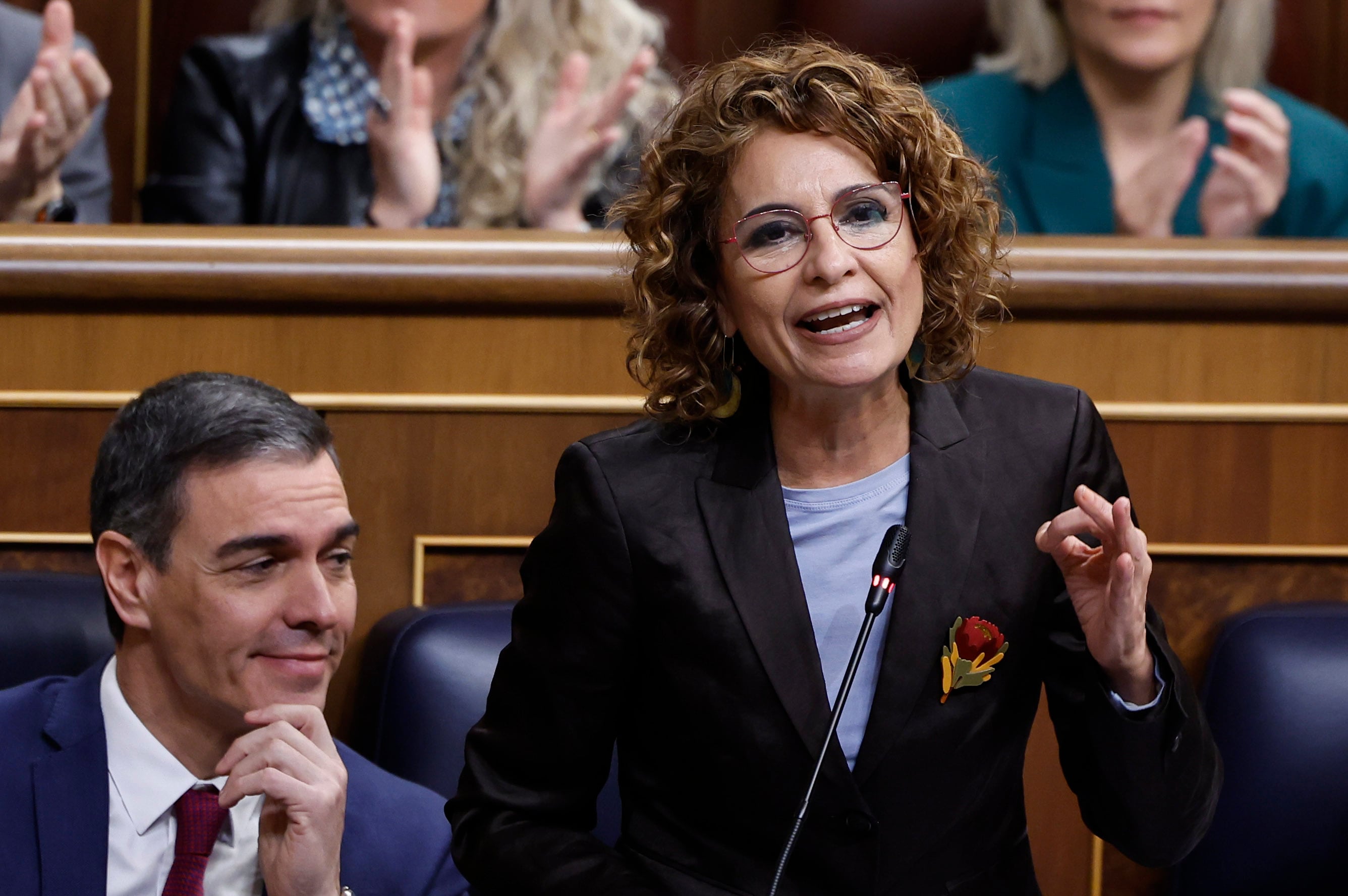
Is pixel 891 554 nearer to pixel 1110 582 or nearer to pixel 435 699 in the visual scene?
pixel 1110 582

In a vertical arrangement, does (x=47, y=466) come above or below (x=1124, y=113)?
below

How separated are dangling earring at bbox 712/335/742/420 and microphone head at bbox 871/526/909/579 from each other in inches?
6.1

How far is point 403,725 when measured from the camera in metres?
1.10

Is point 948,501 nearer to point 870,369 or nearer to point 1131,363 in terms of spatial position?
point 870,369

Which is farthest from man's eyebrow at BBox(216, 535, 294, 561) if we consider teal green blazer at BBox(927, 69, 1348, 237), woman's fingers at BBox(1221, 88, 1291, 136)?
woman's fingers at BBox(1221, 88, 1291, 136)

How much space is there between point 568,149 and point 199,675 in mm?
626

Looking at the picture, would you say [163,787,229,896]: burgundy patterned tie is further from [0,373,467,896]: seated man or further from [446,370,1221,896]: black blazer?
[446,370,1221,896]: black blazer

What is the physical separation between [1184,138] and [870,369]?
75cm

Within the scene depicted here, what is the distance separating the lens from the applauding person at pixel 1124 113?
148 centimetres

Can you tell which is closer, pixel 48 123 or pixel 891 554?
pixel 891 554

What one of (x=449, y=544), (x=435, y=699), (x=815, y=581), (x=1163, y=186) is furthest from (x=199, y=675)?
(x=1163, y=186)

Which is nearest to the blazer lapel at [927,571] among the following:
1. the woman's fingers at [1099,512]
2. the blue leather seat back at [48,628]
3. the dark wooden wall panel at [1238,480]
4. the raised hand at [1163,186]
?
the woman's fingers at [1099,512]

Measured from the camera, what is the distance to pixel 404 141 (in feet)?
4.66

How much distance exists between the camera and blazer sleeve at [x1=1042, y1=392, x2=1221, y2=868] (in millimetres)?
782
